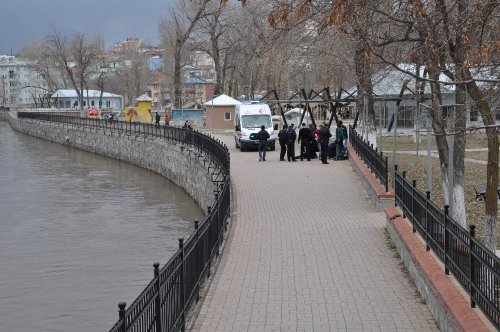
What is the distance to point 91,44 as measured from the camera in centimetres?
11825

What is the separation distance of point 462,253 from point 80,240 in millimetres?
14033

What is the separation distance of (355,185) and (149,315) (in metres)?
15.0

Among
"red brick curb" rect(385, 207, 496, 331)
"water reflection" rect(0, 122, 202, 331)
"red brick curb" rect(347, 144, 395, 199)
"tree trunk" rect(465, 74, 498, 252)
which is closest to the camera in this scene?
"red brick curb" rect(385, 207, 496, 331)

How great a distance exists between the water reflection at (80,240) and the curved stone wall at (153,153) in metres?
0.64

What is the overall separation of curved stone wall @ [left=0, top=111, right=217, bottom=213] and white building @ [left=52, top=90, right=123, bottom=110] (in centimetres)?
4688

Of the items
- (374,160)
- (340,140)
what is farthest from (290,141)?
(374,160)

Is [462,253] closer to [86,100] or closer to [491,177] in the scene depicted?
[491,177]

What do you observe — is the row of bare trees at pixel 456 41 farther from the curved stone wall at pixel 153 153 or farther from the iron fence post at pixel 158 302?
the curved stone wall at pixel 153 153

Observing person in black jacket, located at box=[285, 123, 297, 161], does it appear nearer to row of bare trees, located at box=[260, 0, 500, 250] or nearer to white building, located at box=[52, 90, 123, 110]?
row of bare trees, located at box=[260, 0, 500, 250]

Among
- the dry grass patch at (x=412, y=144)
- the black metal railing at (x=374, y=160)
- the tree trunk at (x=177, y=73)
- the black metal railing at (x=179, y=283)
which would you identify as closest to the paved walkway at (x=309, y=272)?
the black metal railing at (x=179, y=283)

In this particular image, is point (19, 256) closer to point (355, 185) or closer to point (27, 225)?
point (27, 225)

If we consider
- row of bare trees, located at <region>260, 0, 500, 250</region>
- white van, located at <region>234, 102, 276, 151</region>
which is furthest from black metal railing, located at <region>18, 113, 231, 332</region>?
white van, located at <region>234, 102, 276, 151</region>

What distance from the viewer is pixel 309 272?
38.5 ft

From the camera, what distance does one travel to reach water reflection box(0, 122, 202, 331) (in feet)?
46.2
